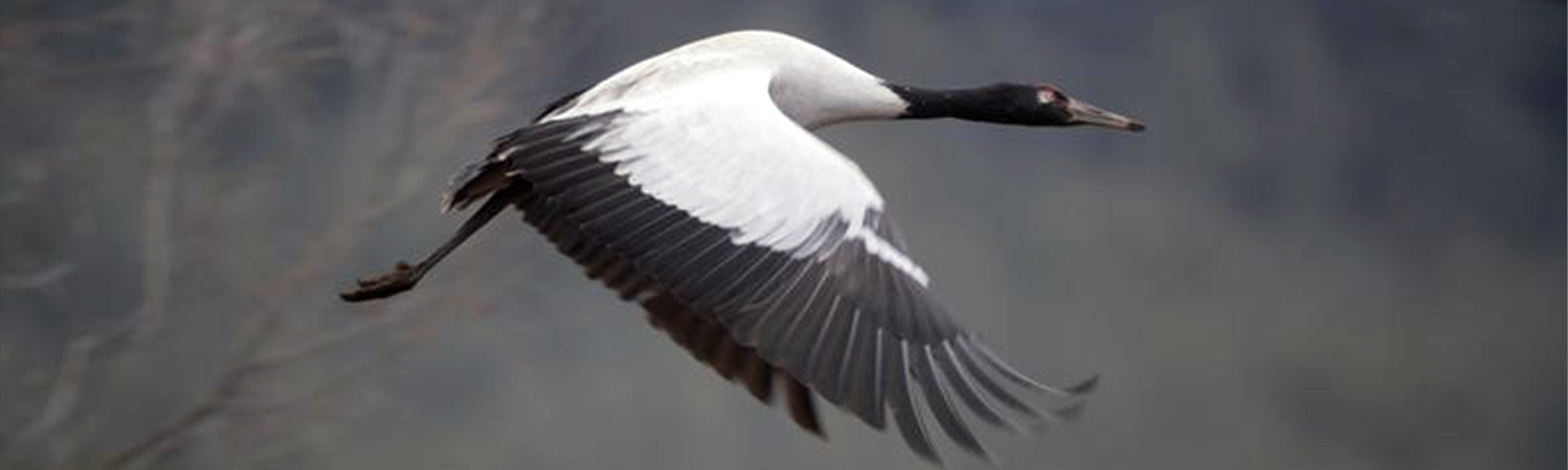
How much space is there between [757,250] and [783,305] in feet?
0.26

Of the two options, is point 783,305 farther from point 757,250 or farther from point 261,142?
point 261,142

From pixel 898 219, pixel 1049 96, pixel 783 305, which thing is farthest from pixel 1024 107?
pixel 898 219

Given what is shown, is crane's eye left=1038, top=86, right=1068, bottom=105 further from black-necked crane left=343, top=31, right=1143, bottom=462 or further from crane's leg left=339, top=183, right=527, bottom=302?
crane's leg left=339, top=183, right=527, bottom=302

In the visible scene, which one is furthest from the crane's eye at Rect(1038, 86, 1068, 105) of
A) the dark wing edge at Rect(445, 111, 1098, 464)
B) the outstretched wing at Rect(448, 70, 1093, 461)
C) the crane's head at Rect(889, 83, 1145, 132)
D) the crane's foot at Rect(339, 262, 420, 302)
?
the crane's foot at Rect(339, 262, 420, 302)

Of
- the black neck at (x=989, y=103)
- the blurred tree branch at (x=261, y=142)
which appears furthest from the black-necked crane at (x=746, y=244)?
the blurred tree branch at (x=261, y=142)

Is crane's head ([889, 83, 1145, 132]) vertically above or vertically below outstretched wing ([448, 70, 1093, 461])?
above

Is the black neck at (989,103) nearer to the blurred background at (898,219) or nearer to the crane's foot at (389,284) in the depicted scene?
the crane's foot at (389,284)

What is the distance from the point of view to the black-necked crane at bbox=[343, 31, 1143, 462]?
8.22 ft

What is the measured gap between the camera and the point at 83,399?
407cm

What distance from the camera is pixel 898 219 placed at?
4.71m

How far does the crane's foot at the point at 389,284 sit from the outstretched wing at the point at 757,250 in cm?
17

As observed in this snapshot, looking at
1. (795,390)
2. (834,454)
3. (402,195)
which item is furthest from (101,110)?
(795,390)

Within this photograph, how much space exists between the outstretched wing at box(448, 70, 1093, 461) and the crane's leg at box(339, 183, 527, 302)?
0.10 ft

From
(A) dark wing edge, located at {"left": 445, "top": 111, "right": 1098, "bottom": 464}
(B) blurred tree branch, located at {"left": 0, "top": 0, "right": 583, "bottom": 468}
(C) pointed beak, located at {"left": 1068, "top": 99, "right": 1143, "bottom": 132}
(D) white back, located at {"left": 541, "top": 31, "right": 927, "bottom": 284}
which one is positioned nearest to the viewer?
(A) dark wing edge, located at {"left": 445, "top": 111, "right": 1098, "bottom": 464}
